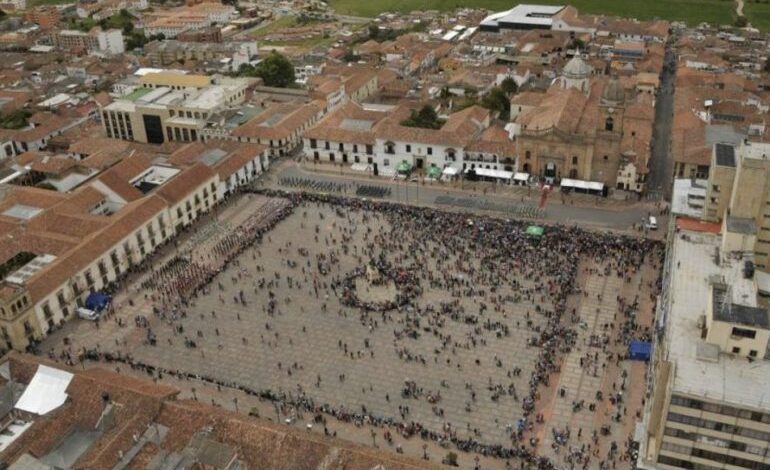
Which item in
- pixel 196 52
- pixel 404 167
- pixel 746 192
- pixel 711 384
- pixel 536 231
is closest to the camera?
pixel 711 384

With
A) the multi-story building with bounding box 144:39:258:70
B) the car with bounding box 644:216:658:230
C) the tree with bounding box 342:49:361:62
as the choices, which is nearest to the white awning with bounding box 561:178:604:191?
the car with bounding box 644:216:658:230

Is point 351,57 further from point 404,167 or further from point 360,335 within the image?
point 360,335

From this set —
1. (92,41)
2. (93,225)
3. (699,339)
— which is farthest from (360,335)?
(92,41)

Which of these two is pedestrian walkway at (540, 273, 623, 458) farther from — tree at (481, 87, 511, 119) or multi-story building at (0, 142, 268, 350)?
tree at (481, 87, 511, 119)

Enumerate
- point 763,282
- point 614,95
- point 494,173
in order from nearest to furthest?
1. point 763,282
2. point 614,95
3. point 494,173

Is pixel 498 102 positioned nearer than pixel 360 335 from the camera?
No

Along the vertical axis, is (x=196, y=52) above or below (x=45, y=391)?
above

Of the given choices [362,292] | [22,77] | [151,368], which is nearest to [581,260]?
[362,292]
